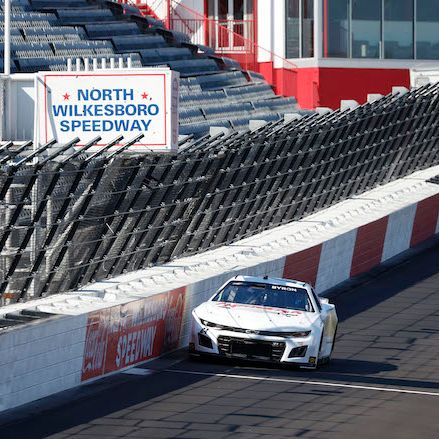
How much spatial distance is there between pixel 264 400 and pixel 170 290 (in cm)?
422

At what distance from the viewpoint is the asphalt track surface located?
1414cm

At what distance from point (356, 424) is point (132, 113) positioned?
915cm

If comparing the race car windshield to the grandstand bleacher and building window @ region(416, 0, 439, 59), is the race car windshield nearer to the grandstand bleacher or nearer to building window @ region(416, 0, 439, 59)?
the grandstand bleacher

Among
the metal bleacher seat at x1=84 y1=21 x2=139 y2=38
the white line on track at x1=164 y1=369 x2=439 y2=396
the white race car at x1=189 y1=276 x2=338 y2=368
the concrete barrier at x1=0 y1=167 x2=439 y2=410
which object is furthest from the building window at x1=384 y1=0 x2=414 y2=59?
the white line on track at x1=164 y1=369 x2=439 y2=396

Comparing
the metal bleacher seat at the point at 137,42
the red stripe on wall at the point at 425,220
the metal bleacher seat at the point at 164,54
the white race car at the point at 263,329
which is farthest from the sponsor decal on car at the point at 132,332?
the metal bleacher seat at the point at 164,54

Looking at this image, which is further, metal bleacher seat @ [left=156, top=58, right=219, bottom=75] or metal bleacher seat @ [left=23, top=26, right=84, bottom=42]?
metal bleacher seat @ [left=156, top=58, right=219, bottom=75]

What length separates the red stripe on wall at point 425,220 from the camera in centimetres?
3262

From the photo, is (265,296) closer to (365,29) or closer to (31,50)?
(31,50)

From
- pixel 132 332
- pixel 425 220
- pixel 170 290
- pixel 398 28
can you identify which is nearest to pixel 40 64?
pixel 425 220

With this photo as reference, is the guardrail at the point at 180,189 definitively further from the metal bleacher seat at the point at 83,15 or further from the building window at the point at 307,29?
the building window at the point at 307,29

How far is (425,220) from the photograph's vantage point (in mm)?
33281

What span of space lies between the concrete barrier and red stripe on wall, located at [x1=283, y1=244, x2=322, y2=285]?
2 centimetres

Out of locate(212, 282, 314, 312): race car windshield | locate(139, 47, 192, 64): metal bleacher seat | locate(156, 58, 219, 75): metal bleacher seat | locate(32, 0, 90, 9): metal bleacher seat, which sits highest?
locate(32, 0, 90, 9): metal bleacher seat

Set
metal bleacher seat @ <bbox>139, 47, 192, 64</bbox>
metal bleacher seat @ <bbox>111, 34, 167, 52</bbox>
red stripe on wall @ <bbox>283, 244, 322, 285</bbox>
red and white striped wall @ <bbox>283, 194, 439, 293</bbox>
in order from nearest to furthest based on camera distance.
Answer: red stripe on wall @ <bbox>283, 244, 322, 285</bbox> → red and white striped wall @ <bbox>283, 194, 439, 293</bbox> → metal bleacher seat @ <bbox>111, 34, 167, 52</bbox> → metal bleacher seat @ <bbox>139, 47, 192, 64</bbox>
